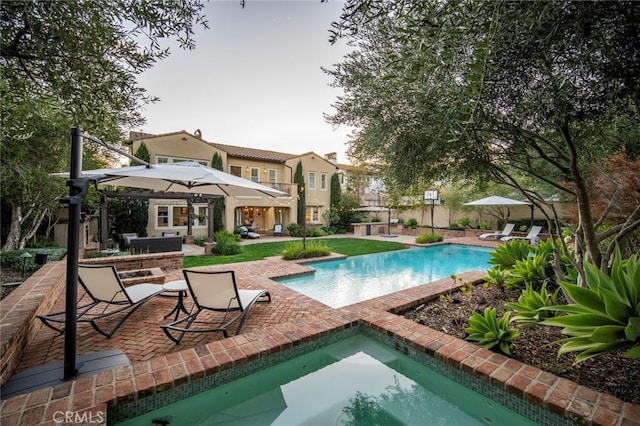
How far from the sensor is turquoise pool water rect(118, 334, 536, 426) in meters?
3.01

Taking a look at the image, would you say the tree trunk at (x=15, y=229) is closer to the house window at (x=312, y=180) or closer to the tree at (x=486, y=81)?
the tree at (x=486, y=81)

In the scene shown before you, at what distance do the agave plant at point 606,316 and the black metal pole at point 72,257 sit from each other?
5.01 m

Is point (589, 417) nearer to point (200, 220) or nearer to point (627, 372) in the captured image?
point (627, 372)

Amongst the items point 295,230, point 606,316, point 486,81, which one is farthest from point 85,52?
point 295,230

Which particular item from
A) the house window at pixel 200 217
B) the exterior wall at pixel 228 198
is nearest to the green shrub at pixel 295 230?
the exterior wall at pixel 228 198

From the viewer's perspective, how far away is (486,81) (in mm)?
2959

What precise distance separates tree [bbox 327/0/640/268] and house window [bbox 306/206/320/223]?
2070 cm

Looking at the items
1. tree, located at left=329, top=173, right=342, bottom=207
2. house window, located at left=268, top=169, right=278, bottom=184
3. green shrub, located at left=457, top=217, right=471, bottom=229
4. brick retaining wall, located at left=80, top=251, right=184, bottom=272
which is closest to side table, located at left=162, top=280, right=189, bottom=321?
brick retaining wall, located at left=80, top=251, right=184, bottom=272

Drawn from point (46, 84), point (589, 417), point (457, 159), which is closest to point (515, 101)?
point (457, 159)

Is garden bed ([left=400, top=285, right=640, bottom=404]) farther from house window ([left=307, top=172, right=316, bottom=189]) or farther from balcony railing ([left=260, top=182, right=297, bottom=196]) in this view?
house window ([left=307, top=172, right=316, bottom=189])

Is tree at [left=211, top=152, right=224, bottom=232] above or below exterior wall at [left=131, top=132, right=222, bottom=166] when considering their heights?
below

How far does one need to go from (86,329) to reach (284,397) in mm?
3583

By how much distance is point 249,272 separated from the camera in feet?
29.2

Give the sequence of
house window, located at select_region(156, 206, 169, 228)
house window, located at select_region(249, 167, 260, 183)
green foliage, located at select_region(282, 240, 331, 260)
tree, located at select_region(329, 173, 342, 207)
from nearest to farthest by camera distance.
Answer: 1. green foliage, located at select_region(282, 240, 331, 260)
2. house window, located at select_region(156, 206, 169, 228)
3. house window, located at select_region(249, 167, 260, 183)
4. tree, located at select_region(329, 173, 342, 207)
